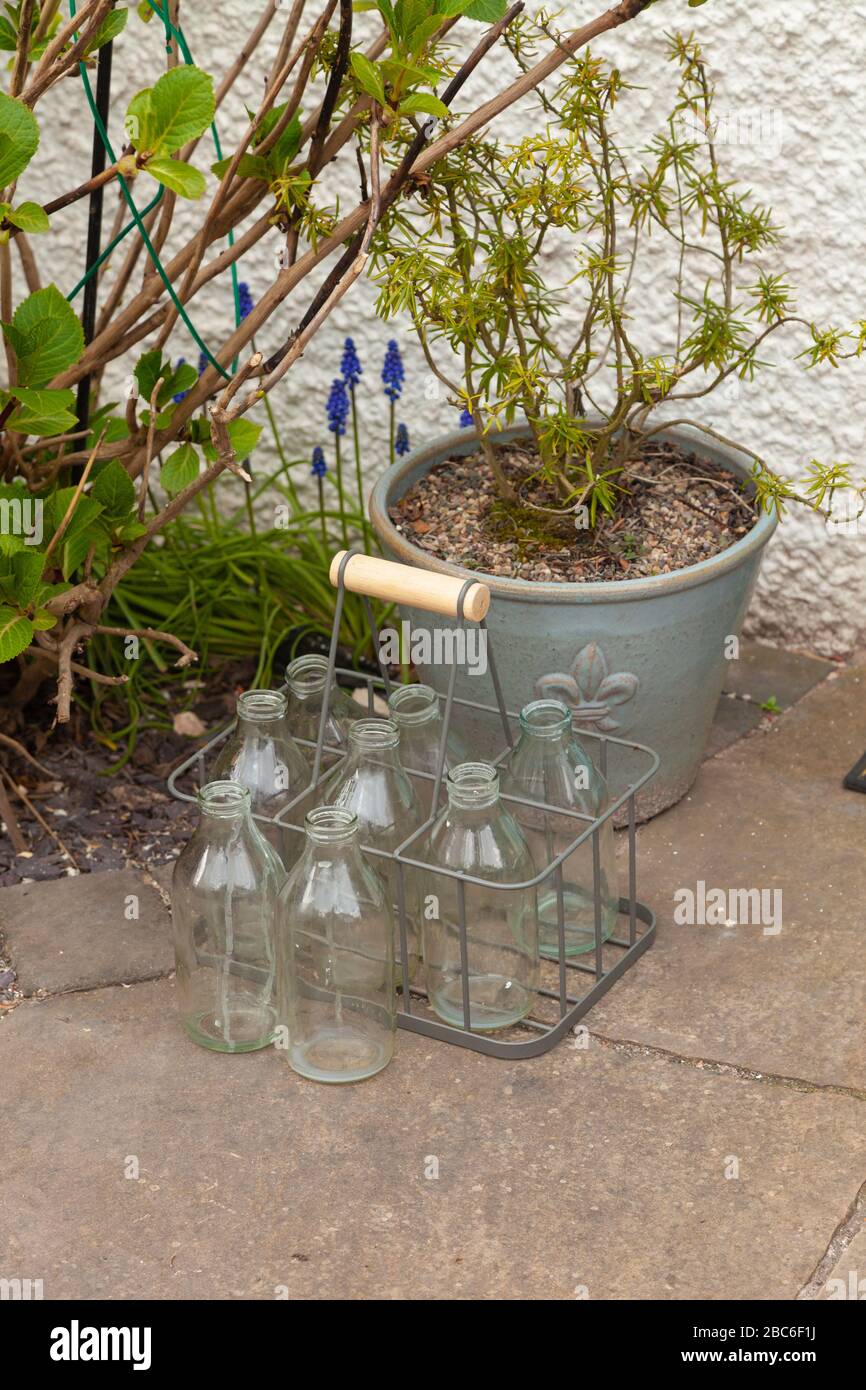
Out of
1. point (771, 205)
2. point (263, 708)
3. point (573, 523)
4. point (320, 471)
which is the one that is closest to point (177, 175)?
point (263, 708)

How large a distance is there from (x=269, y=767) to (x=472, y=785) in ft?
1.11

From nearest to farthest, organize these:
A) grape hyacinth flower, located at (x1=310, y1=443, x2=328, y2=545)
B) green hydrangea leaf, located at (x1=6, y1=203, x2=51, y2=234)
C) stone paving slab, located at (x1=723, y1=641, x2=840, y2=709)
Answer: green hydrangea leaf, located at (x1=6, y1=203, x2=51, y2=234) → stone paving slab, located at (x1=723, y1=641, x2=840, y2=709) → grape hyacinth flower, located at (x1=310, y1=443, x2=328, y2=545)

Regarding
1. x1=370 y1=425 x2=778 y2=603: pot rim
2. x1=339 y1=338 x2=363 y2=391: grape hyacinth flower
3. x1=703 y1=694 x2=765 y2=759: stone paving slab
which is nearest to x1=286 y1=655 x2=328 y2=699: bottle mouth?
x1=370 y1=425 x2=778 y2=603: pot rim

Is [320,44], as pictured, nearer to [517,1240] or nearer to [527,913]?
[527,913]

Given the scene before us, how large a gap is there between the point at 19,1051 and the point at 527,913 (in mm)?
730

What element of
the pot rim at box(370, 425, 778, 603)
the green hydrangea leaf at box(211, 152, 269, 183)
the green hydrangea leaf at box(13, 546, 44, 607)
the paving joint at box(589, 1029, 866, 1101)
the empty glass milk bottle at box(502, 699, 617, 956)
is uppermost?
the green hydrangea leaf at box(211, 152, 269, 183)

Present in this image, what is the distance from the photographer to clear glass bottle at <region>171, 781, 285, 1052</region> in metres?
2.14

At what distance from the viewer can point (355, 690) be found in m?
3.11

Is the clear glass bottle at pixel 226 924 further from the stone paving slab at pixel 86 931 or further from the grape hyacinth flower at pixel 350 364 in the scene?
the grape hyacinth flower at pixel 350 364

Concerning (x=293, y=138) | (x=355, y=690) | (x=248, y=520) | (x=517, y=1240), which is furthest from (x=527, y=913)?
(x=248, y=520)

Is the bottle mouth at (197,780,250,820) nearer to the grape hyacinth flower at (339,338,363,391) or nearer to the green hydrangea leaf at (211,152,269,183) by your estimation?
the green hydrangea leaf at (211,152,269,183)

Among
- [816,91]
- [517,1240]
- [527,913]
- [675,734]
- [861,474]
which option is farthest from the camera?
[861,474]

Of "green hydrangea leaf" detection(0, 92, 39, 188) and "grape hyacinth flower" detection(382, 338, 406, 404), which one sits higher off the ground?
"green hydrangea leaf" detection(0, 92, 39, 188)

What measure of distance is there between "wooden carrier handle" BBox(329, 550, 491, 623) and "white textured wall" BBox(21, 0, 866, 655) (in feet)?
3.95
